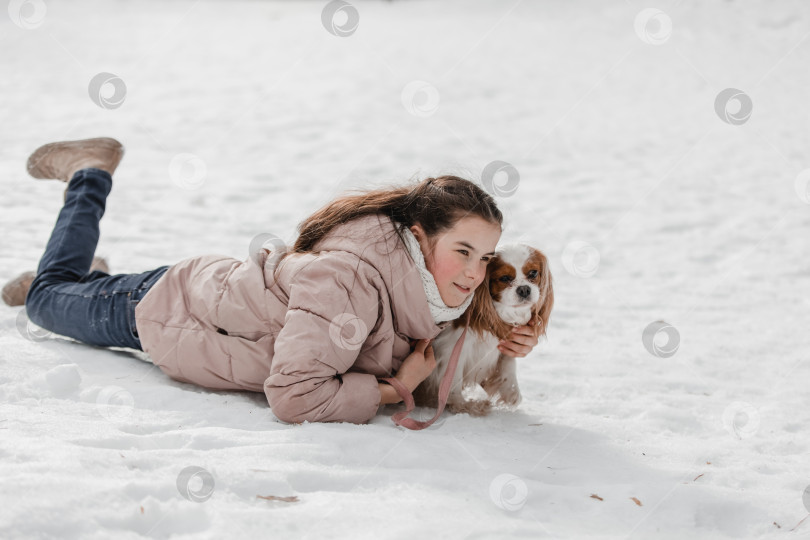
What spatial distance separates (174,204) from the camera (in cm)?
597

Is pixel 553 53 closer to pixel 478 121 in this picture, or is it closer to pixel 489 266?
pixel 478 121

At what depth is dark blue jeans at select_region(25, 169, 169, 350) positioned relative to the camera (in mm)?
3074

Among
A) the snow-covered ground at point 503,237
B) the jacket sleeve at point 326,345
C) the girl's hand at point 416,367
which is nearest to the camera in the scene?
the snow-covered ground at point 503,237

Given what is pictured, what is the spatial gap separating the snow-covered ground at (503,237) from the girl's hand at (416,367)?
159 mm

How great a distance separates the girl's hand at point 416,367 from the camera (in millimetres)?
2775

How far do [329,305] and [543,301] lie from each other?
2.85 ft

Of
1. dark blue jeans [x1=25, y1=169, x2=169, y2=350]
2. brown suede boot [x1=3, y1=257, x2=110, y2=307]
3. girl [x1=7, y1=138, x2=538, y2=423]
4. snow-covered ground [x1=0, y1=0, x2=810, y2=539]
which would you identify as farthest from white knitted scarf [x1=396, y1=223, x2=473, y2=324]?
brown suede boot [x1=3, y1=257, x2=110, y2=307]

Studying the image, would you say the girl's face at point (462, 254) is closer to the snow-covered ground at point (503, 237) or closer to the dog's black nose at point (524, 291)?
the dog's black nose at point (524, 291)

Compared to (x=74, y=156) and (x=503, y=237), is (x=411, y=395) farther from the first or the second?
(x=503, y=237)

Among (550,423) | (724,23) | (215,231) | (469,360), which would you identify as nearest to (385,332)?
(469,360)

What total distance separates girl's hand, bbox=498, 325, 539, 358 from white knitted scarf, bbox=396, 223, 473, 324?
0.26 m

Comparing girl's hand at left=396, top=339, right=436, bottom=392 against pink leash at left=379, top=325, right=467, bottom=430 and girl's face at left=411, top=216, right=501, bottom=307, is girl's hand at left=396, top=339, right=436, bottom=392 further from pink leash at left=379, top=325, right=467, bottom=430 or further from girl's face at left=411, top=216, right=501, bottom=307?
girl's face at left=411, top=216, right=501, bottom=307

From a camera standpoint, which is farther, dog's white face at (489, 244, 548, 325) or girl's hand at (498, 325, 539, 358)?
girl's hand at (498, 325, 539, 358)

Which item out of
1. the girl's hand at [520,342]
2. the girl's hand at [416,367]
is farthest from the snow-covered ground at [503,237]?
the girl's hand at [520,342]
